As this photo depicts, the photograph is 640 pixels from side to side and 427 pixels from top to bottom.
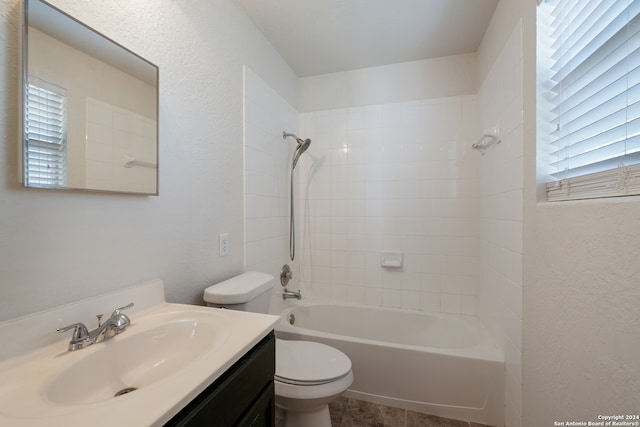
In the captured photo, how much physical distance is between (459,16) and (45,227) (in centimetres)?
226

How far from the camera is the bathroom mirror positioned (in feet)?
2.15

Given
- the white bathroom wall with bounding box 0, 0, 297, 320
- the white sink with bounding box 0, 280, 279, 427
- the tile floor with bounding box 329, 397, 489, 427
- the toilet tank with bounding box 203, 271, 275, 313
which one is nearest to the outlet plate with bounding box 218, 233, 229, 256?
the white bathroom wall with bounding box 0, 0, 297, 320

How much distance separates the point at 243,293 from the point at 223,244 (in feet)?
1.10

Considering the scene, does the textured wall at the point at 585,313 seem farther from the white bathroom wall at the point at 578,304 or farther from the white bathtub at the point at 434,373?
the white bathtub at the point at 434,373

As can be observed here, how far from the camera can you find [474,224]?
1946 mm

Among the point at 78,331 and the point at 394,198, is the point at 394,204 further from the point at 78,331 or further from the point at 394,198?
the point at 78,331

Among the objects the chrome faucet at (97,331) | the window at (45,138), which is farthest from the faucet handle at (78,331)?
the window at (45,138)

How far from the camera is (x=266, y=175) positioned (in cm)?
181

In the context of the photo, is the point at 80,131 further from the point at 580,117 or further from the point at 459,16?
the point at 459,16

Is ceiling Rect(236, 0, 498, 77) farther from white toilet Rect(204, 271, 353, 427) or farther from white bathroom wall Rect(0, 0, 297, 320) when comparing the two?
white toilet Rect(204, 271, 353, 427)

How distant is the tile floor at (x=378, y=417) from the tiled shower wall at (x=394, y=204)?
29.6 inches

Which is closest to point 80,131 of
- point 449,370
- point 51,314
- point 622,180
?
point 51,314

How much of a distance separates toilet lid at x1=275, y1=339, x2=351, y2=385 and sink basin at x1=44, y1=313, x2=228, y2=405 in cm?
49

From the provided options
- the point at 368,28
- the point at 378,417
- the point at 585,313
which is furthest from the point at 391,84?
the point at 378,417
